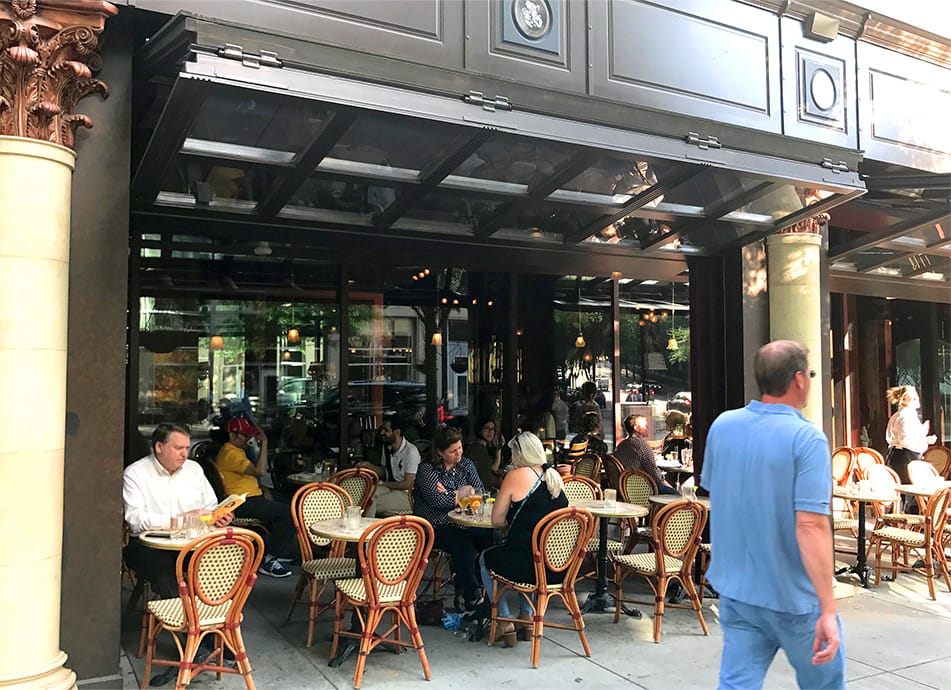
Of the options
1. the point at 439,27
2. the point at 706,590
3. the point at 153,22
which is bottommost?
the point at 706,590

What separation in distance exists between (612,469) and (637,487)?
1231mm

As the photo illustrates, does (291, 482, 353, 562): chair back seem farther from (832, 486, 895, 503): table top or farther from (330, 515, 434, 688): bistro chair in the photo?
(832, 486, 895, 503): table top

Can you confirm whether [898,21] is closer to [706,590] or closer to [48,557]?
[706,590]

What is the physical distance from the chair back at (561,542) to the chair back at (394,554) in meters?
0.77

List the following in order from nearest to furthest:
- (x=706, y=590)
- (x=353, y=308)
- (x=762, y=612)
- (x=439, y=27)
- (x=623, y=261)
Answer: (x=762, y=612), (x=439, y=27), (x=706, y=590), (x=623, y=261), (x=353, y=308)

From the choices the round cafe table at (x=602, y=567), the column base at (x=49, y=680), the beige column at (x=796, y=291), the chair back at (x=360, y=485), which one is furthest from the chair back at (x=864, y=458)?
the column base at (x=49, y=680)

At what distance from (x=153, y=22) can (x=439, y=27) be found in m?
1.86

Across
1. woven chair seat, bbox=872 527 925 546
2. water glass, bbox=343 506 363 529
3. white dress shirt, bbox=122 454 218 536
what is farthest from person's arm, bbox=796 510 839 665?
woven chair seat, bbox=872 527 925 546

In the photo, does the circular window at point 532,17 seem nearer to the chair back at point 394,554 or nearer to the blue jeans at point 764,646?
the chair back at point 394,554

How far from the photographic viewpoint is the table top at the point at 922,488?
7.97 metres

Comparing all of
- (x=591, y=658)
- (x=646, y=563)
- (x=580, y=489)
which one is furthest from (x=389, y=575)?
(x=580, y=489)

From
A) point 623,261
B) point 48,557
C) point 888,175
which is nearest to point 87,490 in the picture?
point 48,557

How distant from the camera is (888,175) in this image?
28.4ft

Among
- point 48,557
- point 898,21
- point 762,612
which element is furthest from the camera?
point 898,21
